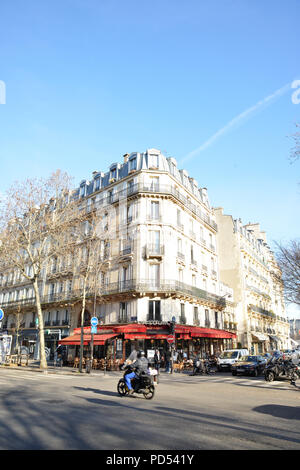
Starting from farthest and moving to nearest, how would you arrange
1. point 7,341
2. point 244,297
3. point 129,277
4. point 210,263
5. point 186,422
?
1. point 244,297
2. point 210,263
3. point 129,277
4. point 7,341
5. point 186,422

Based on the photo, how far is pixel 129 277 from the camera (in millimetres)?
27016

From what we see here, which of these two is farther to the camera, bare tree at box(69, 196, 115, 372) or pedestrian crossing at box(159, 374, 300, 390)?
bare tree at box(69, 196, 115, 372)

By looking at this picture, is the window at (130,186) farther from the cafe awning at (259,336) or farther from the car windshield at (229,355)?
the cafe awning at (259,336)

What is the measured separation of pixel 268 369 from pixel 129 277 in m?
13.4

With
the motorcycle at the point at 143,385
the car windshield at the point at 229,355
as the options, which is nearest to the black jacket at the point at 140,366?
the motorcycle at the point at 143,385

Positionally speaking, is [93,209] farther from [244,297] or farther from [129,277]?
[244,297]

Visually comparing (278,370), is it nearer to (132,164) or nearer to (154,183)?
(154,183)

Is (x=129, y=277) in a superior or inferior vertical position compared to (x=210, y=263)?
inferior

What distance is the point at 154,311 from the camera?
26031mm

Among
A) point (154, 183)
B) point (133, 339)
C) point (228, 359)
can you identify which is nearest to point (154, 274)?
point (133, 339)

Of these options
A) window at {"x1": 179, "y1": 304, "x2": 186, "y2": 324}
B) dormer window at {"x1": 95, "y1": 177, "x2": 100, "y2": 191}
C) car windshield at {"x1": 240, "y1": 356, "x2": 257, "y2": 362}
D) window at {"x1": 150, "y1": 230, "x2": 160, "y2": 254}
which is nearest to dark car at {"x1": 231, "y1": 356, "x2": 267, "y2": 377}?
car windshield at {"x1": 240, "y1": 356, "x2": 257, "y2": 362}

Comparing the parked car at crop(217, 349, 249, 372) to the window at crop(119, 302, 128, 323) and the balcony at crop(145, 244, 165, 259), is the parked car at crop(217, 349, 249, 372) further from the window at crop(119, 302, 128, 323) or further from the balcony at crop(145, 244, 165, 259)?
the balcony at crop(145, 244, 165, 259)

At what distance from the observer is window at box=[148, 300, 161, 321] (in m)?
25.8
